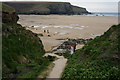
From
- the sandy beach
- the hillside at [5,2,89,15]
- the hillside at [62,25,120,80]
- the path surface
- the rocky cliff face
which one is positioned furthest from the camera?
the hillside at [5,2,89,15]

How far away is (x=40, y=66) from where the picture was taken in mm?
21859

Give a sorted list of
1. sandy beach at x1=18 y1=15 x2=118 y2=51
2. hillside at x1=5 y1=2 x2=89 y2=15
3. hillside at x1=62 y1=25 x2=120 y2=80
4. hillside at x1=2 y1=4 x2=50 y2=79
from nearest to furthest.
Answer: hillside at x1=62 y1=25 x2=120 y2=80 → hillside at x1=2 y1=4 x2=50 y2=79 → sandy beach at x1=18 y1=15 x2=118 y2=51 → hillside at x1=5 y1=2 x2=89 y2=15

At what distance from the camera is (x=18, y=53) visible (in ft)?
72.7

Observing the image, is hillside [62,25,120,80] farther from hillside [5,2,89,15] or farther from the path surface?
hillside [5,2,89,15]

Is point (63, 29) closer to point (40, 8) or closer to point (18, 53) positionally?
point (18, 53)

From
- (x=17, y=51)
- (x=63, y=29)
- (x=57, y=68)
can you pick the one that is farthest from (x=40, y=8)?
(x=57, y=68)

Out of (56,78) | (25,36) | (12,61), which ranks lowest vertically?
(56,78)

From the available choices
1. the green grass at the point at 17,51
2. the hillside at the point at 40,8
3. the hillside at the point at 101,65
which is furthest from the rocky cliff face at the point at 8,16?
the hillside at the point at 40,8

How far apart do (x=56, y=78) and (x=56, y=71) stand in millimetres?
2132

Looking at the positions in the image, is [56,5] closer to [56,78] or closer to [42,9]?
[42,9]

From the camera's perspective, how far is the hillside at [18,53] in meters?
19.3

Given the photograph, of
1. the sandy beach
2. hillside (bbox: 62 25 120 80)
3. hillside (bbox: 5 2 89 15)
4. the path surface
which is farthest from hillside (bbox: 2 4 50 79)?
hillside (bbox: 5 2 89 15)

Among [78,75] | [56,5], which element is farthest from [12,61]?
[56,5]

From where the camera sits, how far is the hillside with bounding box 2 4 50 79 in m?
19.3
